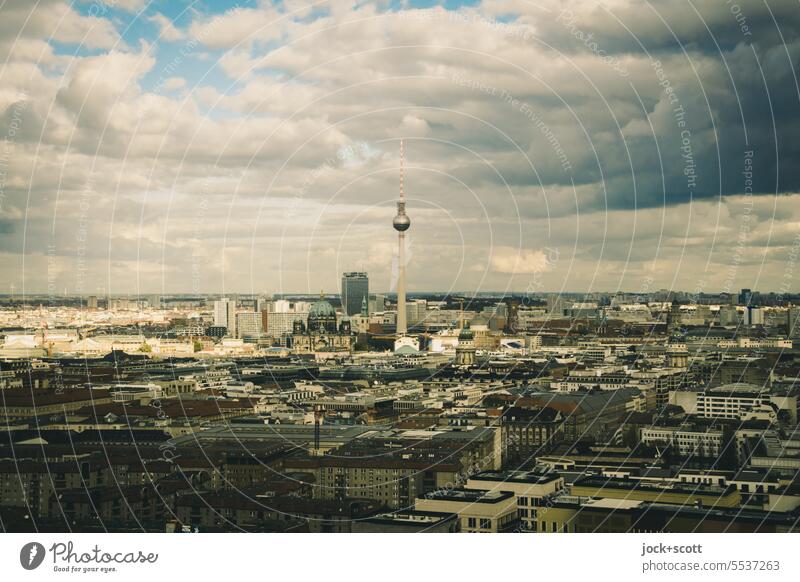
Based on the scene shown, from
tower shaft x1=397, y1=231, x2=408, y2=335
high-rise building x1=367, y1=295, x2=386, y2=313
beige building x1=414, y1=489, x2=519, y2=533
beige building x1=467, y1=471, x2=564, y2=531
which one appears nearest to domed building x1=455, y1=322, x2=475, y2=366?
tower shaft x1=397, y1=231, x2=408, y2=335

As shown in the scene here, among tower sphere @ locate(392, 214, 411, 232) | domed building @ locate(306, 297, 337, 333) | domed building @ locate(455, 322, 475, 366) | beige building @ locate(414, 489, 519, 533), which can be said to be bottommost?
beige building @ locate(414, 489, 519, 533)

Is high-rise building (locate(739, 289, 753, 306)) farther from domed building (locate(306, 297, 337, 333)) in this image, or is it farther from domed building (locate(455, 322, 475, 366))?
domed building (locate(306, 297, 337, 333))

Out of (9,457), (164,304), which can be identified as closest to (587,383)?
(9,457)

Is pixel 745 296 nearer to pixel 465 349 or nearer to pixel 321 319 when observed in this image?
pixel 465 349

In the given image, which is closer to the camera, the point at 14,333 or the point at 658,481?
the point at 658,481

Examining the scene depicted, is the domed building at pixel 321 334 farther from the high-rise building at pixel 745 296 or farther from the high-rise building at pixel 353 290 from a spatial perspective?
the high-rise building at pixel 745 296
